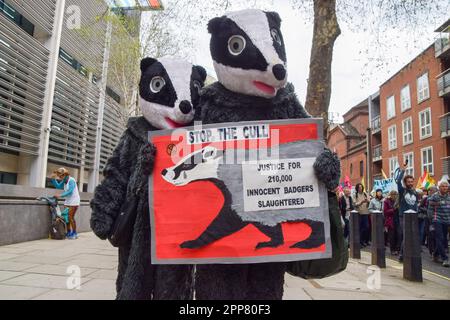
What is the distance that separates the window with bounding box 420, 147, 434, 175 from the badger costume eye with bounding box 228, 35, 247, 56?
27.6 metres

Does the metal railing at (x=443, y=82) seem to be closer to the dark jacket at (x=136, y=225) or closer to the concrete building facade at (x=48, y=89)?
the concrete building facade at (x=48, y=89)

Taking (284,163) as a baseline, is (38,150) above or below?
above

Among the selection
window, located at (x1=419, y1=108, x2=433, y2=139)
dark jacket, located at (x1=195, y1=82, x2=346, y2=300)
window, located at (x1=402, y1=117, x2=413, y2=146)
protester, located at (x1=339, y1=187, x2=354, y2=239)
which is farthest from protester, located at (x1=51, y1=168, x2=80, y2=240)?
window, located at (x1=402, y1=117, x2=413, y2=146)

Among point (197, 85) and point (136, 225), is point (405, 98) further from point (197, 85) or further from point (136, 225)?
point (136, 225)

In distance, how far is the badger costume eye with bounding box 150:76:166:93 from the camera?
2377 millimetres

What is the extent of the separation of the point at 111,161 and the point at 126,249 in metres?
0.55

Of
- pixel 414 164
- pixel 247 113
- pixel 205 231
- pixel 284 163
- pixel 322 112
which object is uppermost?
pixel 414 164

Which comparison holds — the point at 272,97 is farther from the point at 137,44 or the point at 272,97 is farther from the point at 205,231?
the point at 137,44

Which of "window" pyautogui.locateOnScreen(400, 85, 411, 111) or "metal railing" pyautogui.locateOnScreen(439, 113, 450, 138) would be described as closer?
"metal railing" pyautogui.locateOnScreen(439, 113, 450, 138)

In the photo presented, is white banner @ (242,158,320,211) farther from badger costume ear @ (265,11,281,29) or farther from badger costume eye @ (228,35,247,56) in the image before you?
badger costume ear @ (265,11,281,29)

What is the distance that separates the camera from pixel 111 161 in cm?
235

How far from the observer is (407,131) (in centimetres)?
3006

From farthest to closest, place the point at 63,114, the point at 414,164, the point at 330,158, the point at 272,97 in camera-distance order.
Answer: the point at 414,164 → the point at 63,114 → the point at 272,97 → the point at 330,158
